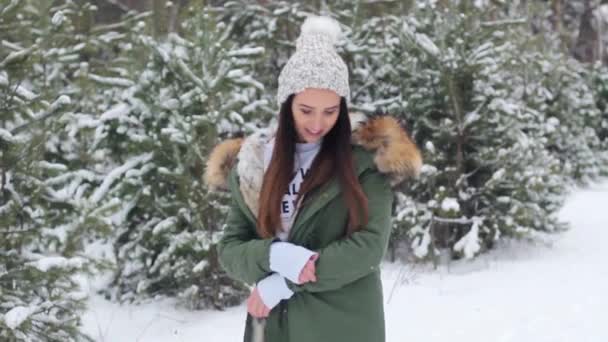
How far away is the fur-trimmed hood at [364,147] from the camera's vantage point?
2188mm

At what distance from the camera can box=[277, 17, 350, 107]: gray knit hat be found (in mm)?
2205

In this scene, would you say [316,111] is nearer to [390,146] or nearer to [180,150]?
[390,146]

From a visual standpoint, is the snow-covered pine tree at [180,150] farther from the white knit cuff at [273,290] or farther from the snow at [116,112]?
the white knit cuff at [273,290]

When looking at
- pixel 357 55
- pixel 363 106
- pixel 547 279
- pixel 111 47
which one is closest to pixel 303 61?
pixel 547 279

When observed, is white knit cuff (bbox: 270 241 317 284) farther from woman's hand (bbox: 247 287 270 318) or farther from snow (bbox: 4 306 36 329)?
snow (bbox: 4 306 36 329)

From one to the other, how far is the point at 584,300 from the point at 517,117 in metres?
2.19

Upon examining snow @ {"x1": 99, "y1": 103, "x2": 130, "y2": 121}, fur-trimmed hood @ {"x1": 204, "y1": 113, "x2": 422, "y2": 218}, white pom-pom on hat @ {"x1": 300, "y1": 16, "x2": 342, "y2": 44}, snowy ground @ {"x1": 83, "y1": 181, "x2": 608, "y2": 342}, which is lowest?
snowy ground @ {"x1": 83, "y1": 181, "x2": 608, "y2": 342}

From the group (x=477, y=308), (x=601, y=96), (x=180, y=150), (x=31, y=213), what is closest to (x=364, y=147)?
(x=31, y=213)

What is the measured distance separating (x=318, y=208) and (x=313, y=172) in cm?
13

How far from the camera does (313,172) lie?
225cm

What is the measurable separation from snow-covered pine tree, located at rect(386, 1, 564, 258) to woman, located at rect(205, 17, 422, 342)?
4.93 metres

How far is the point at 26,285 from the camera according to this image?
14.5ft

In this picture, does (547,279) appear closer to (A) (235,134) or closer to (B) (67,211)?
(A) (235,134)

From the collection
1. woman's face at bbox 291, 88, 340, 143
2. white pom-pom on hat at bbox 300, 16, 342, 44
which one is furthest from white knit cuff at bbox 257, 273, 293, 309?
white pom-pom on hat at bbox 300, 16, 342, 44
